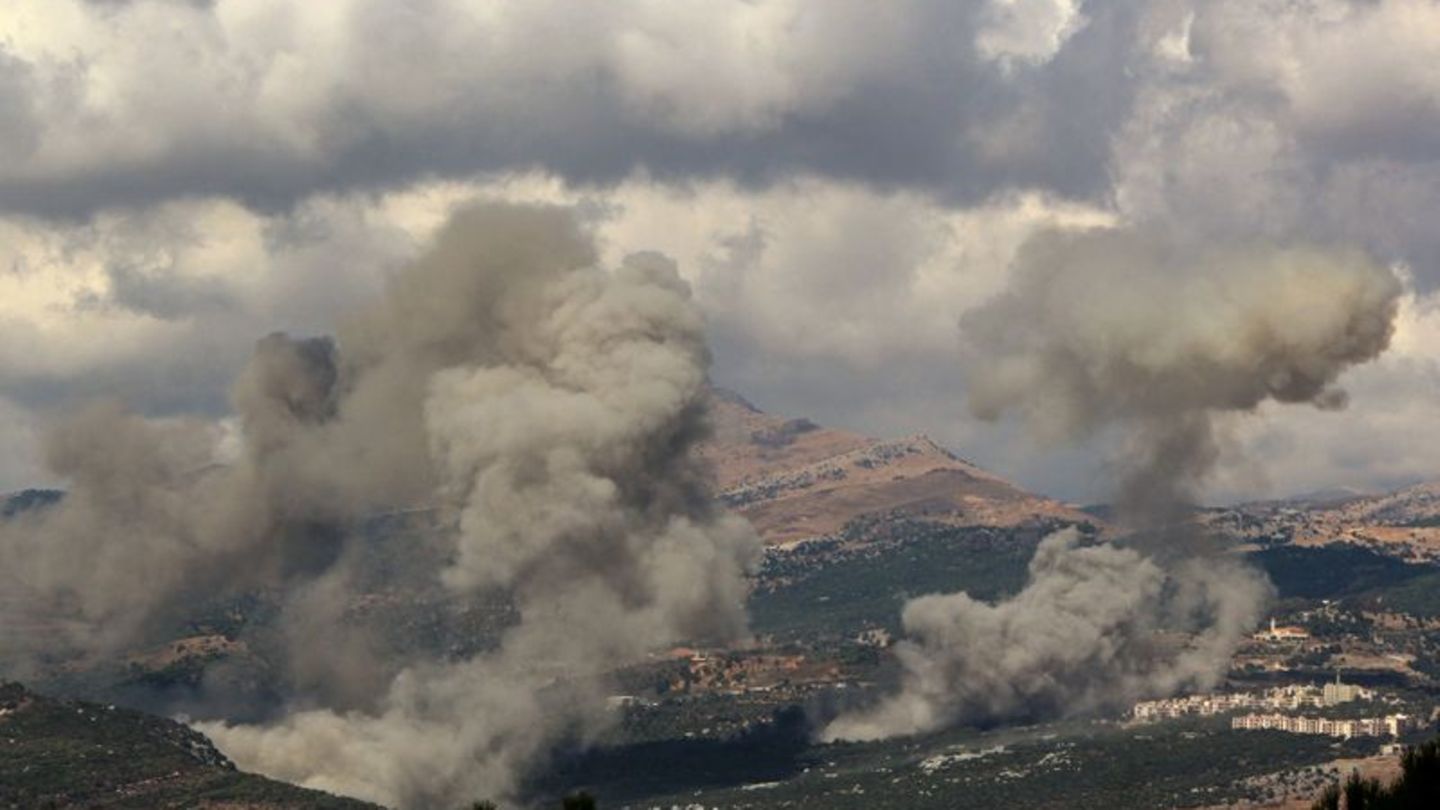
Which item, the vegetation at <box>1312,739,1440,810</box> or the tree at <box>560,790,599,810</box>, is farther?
the vegetation at <box>1312,739,1440,810</box>

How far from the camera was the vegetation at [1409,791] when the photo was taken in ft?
375

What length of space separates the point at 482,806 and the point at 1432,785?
44.8 meters

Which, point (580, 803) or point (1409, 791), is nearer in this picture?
point (580, 803)

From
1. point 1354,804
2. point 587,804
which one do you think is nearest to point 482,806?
point 587,804

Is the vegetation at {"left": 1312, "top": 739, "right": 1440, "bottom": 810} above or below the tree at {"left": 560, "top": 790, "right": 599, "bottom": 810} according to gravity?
below

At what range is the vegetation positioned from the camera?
114188 millimetres

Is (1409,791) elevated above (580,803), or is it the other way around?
(580,803)

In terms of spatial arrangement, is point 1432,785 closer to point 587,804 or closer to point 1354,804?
point 1354,804

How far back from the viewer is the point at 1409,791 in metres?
116

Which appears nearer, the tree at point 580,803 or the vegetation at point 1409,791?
the tree at point 580,803

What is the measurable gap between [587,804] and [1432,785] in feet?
135

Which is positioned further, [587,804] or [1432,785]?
[1432,785]

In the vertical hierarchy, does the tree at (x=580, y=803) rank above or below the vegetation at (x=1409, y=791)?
above

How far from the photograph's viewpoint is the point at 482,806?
104375 millimetres
